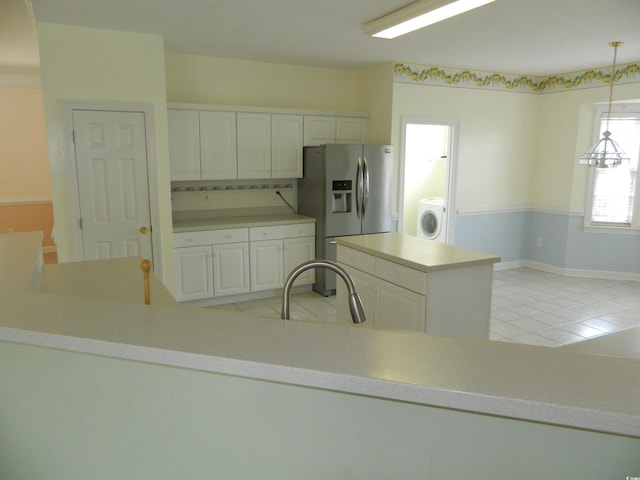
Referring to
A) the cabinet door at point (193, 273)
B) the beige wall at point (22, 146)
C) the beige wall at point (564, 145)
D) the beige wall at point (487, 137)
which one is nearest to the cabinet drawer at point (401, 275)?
the cabinet door at point (193, 273)

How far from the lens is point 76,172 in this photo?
3.78 m

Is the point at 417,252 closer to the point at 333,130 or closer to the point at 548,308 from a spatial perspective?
the point at 548,308

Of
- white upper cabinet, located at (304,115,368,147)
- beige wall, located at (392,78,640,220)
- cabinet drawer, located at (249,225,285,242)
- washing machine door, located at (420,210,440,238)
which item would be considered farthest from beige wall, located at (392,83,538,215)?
cabinet drawer, located at (249,225,285,242)

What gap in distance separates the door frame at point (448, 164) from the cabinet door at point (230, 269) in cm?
195

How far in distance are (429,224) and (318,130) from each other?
2078mm

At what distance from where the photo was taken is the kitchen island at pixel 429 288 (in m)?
2.76

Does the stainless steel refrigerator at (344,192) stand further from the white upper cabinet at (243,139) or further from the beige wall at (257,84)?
the beige wall at (257,84)

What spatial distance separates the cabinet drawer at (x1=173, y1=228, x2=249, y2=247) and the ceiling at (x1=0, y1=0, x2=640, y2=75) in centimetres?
178

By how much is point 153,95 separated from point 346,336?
3614mm

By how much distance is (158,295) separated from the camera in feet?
6.97

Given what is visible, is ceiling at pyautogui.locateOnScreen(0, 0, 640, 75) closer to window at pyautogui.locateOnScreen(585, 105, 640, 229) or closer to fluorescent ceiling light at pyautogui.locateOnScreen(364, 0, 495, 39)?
fluorescent ceiling light at pyautogui.locateOnScreen(364, 0, 495, 39)

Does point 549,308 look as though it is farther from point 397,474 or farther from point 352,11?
point 397,474

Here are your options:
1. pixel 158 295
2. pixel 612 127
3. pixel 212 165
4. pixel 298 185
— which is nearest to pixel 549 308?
pixel 612 127

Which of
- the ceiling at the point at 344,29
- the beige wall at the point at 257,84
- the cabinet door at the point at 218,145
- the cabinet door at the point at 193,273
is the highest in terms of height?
the ceiling at the point at 344,29
